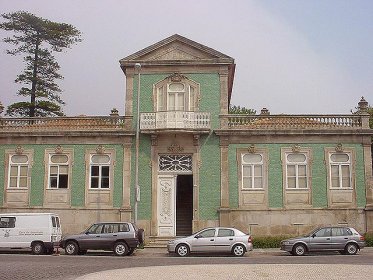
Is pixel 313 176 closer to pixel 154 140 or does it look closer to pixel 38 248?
pixel 154 140

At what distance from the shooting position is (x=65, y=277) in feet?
47.7

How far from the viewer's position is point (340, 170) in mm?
29375

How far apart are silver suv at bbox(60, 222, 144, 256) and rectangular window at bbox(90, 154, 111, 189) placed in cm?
647

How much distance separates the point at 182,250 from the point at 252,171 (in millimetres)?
8392

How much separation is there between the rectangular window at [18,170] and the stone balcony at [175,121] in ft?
23.4

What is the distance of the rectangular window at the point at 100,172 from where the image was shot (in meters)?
29.8

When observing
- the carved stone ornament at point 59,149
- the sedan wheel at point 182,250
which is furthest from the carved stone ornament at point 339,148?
the carved stone ornament at point 59,149

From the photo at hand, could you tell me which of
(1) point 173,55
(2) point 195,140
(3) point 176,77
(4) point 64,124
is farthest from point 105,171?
(1) point 173,55

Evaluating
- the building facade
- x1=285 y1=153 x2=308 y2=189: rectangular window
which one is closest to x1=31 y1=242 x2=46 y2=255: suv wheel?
the building facade

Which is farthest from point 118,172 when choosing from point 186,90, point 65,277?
point 65,277

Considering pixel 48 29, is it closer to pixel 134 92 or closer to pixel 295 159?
pixel 134 92

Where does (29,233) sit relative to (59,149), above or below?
below

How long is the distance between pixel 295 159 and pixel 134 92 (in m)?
9.86

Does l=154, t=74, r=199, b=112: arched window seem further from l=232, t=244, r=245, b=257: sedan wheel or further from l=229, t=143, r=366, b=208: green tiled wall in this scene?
l=232, t=244, r=245, b=257: sedan wheel
